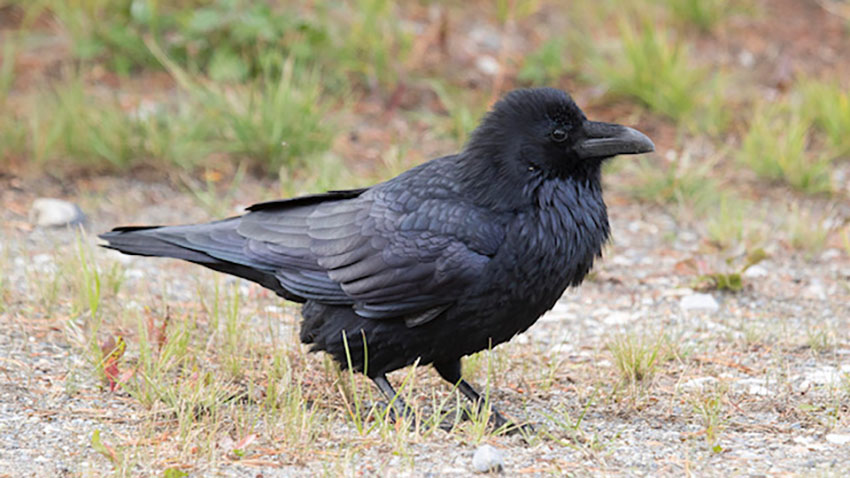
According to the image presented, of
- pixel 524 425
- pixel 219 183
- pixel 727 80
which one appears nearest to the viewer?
pixel 524 425

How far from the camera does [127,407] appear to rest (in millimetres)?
3932

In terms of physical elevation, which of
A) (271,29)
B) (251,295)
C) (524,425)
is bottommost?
(251,295)

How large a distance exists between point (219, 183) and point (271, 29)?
125 centimetres

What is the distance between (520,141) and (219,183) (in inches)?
118

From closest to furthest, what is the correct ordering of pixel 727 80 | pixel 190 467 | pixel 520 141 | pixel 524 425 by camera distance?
pixel 190 467 < pixel 524 425 < pixel 520 141 < pixel 727 80

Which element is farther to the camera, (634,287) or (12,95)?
(12,95)

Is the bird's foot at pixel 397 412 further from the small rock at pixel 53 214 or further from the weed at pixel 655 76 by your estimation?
the weed at pixel 655 76

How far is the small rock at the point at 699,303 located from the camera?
5.32 m

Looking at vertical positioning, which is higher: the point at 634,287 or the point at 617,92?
the point at 617,92

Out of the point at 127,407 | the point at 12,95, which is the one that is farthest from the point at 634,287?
the point at 12,95

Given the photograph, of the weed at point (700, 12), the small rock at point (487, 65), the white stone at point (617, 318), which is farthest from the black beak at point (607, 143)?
the weed at point (700, 12)

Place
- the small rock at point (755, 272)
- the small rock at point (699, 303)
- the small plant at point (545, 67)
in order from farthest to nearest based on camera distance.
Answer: the small plant at point (545, 67)
the small rock at point (755, 272)
the small rock at point (699, 303)

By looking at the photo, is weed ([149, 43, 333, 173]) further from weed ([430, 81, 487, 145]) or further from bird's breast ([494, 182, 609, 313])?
bird's breast ([494, 182, 609, 313])

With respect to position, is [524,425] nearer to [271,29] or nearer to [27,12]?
[271,29]
